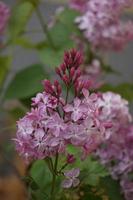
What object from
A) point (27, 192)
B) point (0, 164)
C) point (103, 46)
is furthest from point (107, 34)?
point (0, 164)

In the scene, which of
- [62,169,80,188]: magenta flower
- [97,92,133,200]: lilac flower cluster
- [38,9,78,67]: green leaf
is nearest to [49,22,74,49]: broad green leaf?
[38,9,78,67]: green leaf

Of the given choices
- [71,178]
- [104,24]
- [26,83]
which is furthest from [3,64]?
[71,178]

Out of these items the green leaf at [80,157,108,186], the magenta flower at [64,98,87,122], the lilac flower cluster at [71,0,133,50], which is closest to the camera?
the magenta flower at [64,98,87,122]

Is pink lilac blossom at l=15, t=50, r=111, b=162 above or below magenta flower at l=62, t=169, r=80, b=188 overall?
above

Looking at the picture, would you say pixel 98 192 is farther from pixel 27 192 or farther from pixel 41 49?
pixel 41 49

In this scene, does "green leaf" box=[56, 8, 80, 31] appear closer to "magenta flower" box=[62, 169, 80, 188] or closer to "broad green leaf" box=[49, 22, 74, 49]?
"broad green leaf" box=[49, 22, 74, 49]

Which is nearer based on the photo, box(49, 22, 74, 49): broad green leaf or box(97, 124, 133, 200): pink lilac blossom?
box(97, 124, 133, 200): pink lilac blossom
